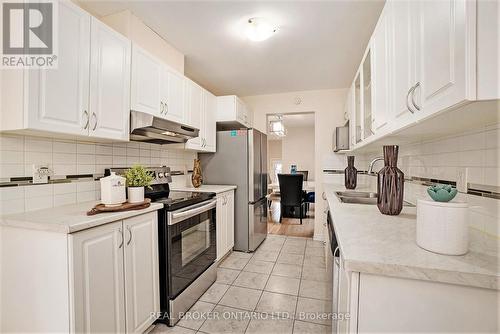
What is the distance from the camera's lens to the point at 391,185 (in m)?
1.29

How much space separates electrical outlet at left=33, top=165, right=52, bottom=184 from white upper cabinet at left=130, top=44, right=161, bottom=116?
0.71m

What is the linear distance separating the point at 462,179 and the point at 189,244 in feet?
6.16

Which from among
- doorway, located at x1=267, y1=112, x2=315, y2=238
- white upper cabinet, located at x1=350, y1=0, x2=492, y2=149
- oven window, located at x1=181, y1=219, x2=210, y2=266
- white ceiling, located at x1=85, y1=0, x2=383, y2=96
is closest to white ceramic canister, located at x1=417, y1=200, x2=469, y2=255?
white upper cabinet, located at x1=350, y1=0, x2=492, y2=149

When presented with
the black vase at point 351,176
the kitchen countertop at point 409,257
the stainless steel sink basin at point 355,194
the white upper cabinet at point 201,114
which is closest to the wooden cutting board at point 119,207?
the white upper cabinet at point 201,114

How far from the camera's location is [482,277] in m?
0.62

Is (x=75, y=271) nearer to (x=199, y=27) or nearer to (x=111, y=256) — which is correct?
(x=111, y=256)

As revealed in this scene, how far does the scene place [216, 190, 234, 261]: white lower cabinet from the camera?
8.63 feet

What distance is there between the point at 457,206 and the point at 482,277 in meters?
0.21

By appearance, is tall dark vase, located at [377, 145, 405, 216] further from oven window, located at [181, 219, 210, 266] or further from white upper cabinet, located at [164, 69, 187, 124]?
white upper cabinet, located at [164, 69, 187, 124]

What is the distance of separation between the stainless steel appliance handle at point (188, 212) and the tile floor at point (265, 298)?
78 centimetres

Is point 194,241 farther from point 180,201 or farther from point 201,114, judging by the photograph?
point 201,114

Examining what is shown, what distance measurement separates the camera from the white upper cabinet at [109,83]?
148cm

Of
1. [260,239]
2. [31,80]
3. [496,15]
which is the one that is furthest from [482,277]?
[260,239]
